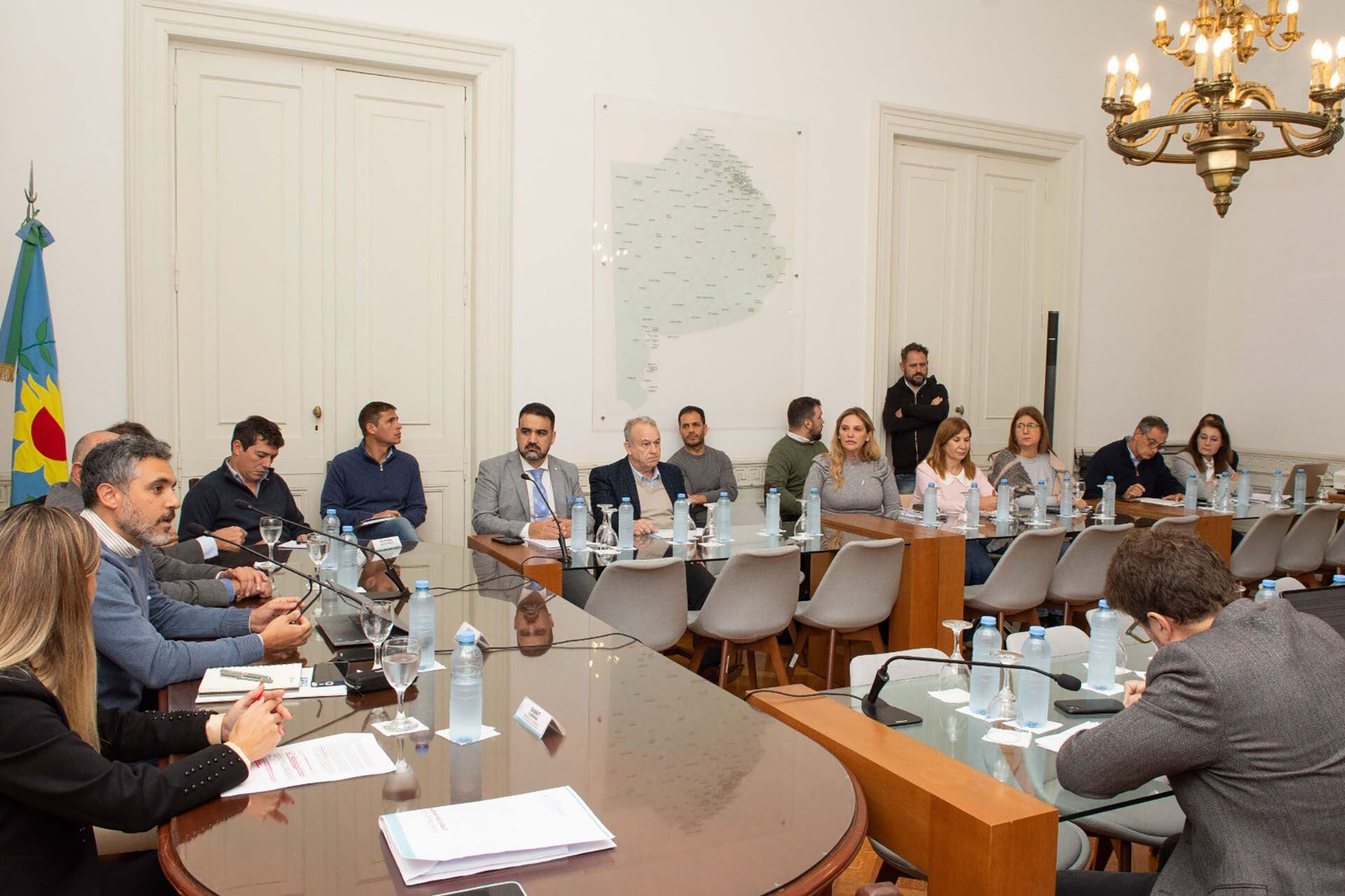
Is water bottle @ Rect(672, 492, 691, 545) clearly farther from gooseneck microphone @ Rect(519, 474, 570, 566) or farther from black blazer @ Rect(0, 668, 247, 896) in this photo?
black blazer @ Rect(0, 668, 247, 896)

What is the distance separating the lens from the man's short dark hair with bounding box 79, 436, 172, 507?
2443 millimetres

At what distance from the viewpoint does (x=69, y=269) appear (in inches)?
205

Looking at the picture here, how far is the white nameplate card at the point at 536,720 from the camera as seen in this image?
6.45ft

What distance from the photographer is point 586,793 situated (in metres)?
1.70

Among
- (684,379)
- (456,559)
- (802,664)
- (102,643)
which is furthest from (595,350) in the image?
(102,643)

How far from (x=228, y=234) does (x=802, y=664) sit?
12.4 feet

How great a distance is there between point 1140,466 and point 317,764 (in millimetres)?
6649

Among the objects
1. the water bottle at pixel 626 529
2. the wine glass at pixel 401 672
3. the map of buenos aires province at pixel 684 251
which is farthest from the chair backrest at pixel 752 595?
the map of buenos aires province at pixel 684 251

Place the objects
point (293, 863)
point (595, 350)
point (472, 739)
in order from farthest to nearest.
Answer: point (595, 350) → point (472, 739) → point (293, 863)

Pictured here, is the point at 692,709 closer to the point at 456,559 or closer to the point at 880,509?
the point at 456,559

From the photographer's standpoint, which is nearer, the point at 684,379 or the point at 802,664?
the point at 802,664

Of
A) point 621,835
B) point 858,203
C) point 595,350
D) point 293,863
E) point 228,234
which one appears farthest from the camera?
point 858,203

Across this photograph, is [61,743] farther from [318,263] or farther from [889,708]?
[318,263]

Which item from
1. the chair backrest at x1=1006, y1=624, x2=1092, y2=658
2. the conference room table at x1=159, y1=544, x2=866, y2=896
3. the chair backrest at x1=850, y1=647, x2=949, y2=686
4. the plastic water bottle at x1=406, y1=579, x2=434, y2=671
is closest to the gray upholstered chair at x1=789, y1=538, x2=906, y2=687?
the chair backrest at x1=1006, y1=624, x2=1092, y2=658
